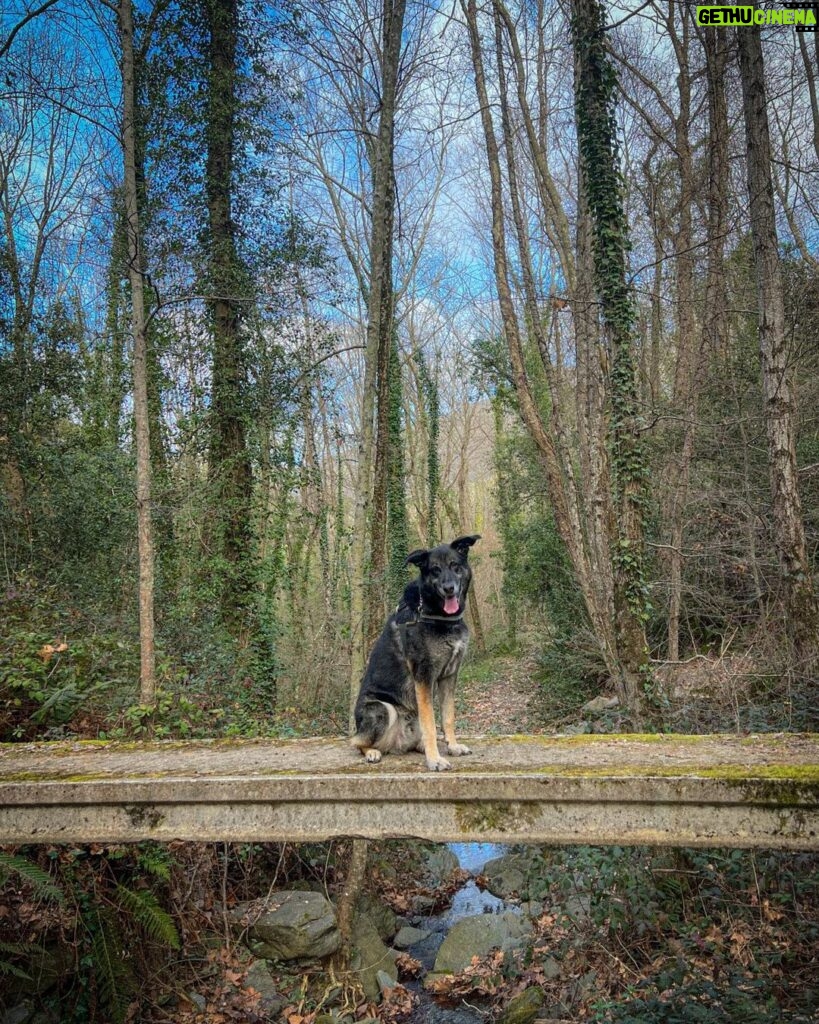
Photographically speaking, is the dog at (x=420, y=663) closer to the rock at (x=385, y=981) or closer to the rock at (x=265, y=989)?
the rock at (x=265, y=989)

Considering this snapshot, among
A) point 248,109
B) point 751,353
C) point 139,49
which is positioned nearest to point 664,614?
point 751,353

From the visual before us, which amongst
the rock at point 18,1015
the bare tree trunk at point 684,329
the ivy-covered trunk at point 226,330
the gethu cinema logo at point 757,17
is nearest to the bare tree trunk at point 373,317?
the rock at point 18,1015

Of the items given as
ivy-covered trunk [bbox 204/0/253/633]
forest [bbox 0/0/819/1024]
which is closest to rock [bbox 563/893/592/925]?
forest [bbox 0/0/819/1024]

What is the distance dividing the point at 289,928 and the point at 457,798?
3.05 m

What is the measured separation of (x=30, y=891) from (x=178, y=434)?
942 cm

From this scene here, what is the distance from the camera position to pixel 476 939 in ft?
19.8

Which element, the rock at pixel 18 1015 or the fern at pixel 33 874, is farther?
the rock at pixel 18 1015

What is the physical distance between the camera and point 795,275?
1230cm

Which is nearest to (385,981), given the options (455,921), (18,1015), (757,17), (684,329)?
(455,921)

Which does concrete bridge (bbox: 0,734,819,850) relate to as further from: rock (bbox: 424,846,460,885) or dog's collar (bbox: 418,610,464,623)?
rock (bbox: 424,846,460,885)

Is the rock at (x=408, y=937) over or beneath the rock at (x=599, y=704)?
beneath

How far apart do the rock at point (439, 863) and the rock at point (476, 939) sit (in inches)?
60.3

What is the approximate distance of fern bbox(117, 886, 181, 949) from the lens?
4309 mm

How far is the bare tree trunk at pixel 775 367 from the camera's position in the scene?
7.86 metres
